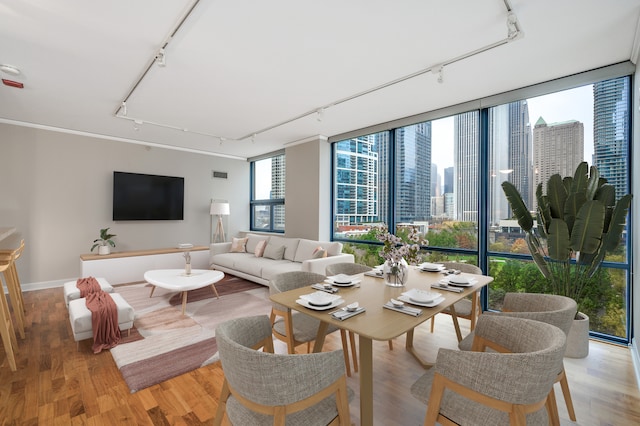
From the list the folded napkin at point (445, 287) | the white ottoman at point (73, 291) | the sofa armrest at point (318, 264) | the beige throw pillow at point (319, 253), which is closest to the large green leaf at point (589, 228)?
the folded napkin at point (445, 287)

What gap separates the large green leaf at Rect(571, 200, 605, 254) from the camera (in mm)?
2477

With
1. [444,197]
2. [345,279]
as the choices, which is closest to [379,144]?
[444,197]

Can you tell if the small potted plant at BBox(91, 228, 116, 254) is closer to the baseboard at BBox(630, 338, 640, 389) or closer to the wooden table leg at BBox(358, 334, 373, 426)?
the wooden table leg at BBox(358, 334, 373, 426)

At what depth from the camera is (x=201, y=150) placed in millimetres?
6727

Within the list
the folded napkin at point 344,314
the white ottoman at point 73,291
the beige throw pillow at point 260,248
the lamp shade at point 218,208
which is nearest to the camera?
the folded napkin at point 344,314

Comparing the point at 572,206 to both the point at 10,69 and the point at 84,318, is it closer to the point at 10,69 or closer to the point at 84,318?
the point at 84,318

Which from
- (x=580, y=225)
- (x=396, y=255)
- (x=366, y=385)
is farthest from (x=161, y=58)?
(x=580, y=225)

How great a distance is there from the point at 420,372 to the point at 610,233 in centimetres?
207

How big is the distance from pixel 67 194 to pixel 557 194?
705 centimetres

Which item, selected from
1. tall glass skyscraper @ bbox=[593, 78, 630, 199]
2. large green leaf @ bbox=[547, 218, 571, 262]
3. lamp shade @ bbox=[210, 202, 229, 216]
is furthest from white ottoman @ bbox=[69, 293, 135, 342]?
tall glass skyscraper @ bbox=[593, 78, 630, 199]

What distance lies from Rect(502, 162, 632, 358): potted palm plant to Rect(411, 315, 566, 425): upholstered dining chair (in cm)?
162

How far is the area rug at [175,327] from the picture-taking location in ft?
8.12

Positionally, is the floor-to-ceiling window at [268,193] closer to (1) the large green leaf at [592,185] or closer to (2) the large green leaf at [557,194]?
(2) the large green leaf at [557,194]

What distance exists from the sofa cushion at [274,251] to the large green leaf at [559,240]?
3.90 meters
